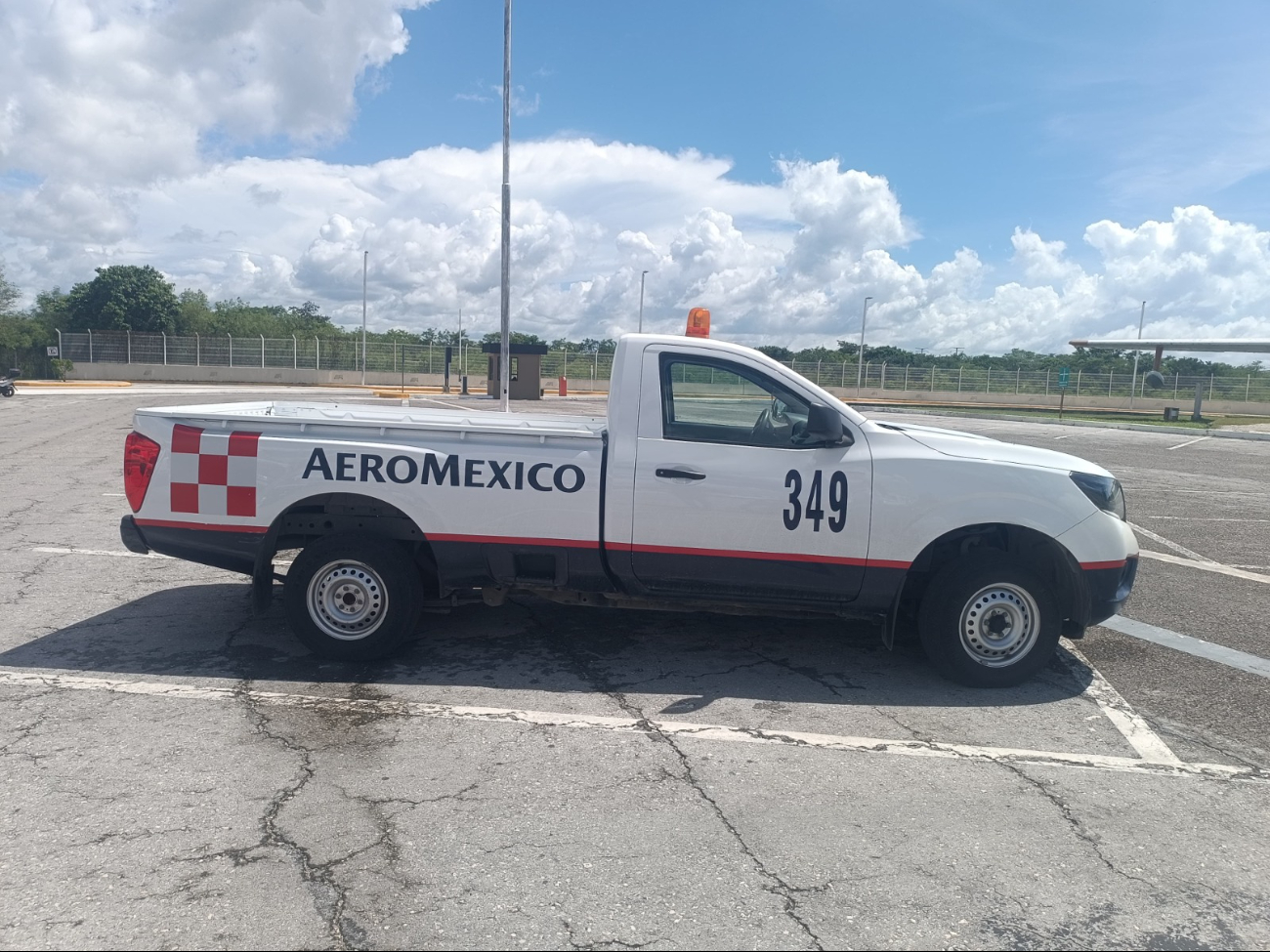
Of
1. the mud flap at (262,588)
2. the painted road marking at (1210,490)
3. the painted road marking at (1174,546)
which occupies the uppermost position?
the mud flap at (262,588)

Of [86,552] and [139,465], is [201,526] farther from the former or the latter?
[86,552]

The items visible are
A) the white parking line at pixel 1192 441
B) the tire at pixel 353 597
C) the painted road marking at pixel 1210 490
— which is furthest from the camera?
the white parking line at pixel 1192 441

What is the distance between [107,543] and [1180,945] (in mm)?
8632

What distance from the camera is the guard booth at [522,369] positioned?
3560 cm

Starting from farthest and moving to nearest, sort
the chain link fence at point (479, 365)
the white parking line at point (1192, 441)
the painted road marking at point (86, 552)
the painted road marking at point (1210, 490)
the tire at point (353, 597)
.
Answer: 1. the chain link fence at point (479, 365)
2. the white parking line at point (1192, 441)
3. the painted road marking at point (1210, 490)
4. the painted road marking at point (86, 552)
5. the tire at point (353, 597)

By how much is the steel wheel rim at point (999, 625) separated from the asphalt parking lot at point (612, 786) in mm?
261

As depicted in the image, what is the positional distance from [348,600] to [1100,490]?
4.48 metres

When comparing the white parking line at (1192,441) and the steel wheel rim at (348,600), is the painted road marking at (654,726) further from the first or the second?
the white parking line at (1192,441)

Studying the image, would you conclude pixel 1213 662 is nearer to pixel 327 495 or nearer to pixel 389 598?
pixel 389 598

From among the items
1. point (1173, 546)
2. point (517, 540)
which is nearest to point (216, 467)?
point (517, 540)

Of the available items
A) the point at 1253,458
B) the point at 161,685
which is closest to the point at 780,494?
the point at 161,685

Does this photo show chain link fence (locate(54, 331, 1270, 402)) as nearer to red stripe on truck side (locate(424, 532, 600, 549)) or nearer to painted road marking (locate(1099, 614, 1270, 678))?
painted road marking (locate(1099, 614, 1270, 678))

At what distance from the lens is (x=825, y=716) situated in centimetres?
493

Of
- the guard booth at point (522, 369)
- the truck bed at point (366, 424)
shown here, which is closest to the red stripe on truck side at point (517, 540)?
the truck bed at point (366, 424)
